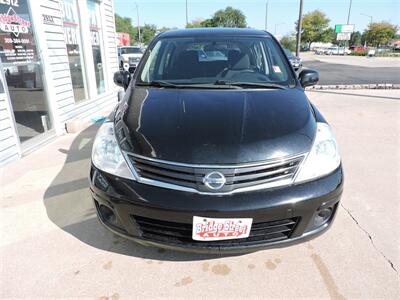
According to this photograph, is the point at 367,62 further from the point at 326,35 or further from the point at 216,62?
the point at 326,35

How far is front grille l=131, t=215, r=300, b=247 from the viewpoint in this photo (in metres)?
1.74

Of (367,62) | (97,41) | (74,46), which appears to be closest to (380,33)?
(367,62)

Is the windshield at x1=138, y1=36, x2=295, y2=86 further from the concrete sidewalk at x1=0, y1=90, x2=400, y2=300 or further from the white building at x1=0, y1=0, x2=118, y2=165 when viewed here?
the white building at x1=0, y1=0, x2=118, y2=165

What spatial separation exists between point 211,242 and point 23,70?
3996 millimetres

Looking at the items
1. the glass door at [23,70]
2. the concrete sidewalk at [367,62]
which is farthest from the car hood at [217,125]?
the concrete sidewalk at [367,62]

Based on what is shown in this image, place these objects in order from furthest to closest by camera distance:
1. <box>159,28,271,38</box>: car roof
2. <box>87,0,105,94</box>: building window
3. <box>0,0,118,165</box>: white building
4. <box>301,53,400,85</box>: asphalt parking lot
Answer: <box>301,53,400,85</box>: asphalt parking lot
<box>87,0,105,94</box>: building window
<box>0,0,118,165</box>: white building
<box>159,28,271,38</box>: car roof

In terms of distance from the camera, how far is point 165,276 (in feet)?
6.43

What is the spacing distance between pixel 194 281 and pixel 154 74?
1.83 m

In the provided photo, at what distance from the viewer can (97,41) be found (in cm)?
707

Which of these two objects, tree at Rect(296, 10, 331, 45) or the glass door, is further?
tree at Rect(296, 10, 331, 45)

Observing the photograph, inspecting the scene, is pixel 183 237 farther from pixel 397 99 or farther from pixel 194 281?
pixel 397 99

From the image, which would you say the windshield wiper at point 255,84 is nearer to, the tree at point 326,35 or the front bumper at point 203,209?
the front bumper at point 203,209

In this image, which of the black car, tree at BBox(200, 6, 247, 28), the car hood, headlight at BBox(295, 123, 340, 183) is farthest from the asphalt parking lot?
tree at BBox(200, 6, 247, 28)

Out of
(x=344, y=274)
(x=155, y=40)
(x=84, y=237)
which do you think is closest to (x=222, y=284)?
(x=344, y=274)
